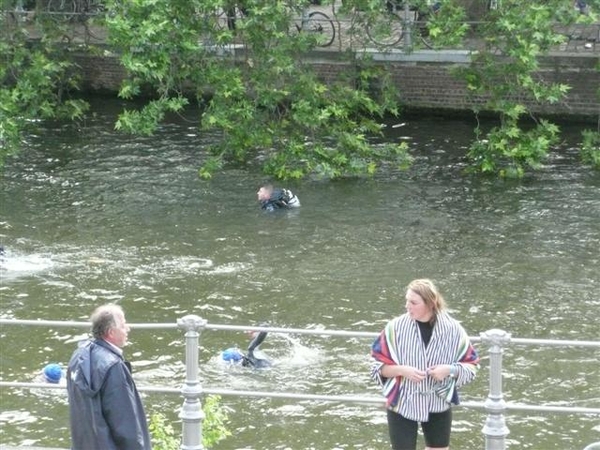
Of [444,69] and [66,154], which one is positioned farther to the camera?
[444,69]

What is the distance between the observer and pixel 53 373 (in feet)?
48.3

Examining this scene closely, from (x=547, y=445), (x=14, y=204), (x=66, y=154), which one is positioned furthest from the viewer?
(x=66, y=154)

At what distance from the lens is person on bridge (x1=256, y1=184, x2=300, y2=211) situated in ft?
76.7

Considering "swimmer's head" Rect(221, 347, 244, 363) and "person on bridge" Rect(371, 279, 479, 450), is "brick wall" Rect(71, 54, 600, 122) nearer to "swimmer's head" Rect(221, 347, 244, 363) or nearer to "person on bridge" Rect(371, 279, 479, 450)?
"swimmer's head" Rect(221, 347, 244, 363)

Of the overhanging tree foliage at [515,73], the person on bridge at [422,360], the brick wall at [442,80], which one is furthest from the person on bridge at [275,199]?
the person on bridge at [422,360]

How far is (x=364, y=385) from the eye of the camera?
14977 millimetres

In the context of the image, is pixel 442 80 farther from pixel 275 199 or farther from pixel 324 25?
pixel 275 199

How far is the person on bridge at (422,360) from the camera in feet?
27.0

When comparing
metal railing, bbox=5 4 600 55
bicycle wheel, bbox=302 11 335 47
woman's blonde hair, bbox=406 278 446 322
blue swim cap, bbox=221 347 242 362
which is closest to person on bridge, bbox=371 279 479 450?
woman's blonde hair, bbox=406 278 446 322

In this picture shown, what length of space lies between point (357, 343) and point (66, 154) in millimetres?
14063

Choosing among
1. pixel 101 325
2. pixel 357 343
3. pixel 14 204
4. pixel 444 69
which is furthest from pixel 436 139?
pixel 101 325

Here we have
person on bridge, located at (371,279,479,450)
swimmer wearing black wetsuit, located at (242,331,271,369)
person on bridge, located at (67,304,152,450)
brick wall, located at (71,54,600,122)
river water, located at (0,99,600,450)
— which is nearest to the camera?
person on bridge, located at (67,304,152,450)

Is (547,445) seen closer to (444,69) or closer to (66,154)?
(66,154)

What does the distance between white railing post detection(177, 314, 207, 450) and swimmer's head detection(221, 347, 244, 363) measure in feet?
22.6
